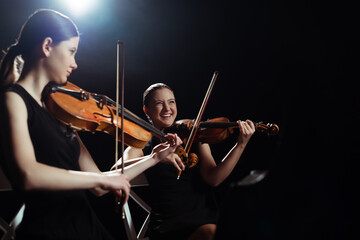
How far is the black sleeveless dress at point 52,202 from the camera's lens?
96 cm

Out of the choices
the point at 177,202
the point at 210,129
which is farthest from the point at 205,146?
the point at 177,202

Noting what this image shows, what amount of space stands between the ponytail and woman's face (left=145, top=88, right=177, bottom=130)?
75cm

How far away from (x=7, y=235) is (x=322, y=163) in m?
1.32

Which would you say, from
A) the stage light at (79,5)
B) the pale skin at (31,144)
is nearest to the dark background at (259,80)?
the stage light at (79,5)

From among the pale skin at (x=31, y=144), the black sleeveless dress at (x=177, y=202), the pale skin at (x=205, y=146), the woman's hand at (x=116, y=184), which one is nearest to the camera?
the pale skin at (x=31, y=144)

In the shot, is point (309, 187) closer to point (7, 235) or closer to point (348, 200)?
point (348, 200)

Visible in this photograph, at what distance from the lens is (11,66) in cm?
104

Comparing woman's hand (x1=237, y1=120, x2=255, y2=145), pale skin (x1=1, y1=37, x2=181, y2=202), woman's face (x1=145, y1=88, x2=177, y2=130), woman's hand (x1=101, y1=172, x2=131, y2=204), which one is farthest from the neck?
woman's hand (x1=237, y1=120, x2=255, y2=145)

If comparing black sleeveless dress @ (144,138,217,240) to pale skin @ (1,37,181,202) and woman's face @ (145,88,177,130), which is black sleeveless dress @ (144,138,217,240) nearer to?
woman's face @ (145,88,177,130)

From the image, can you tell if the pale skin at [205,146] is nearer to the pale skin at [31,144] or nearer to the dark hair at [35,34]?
the pale skin at [31,144]

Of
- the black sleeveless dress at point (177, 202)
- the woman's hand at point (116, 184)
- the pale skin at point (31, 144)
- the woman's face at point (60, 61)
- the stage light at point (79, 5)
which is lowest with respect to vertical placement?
the black sleeveless dress at point (177, 202)

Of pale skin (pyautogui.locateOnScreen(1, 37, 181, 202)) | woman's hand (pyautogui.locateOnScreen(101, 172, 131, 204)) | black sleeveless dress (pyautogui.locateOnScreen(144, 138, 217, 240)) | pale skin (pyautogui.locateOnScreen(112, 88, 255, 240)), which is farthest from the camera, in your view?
pale skin (pyautogui.locateOnScreen(112, 88, 255, 240))

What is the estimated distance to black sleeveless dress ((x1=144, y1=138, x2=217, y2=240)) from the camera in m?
1.41

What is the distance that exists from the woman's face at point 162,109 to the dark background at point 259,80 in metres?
0.32
